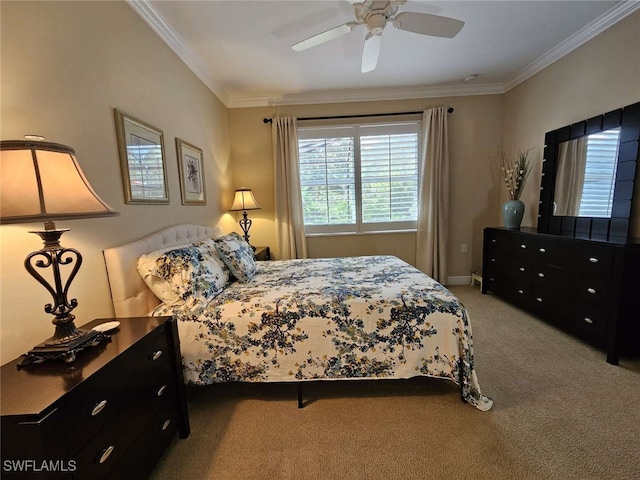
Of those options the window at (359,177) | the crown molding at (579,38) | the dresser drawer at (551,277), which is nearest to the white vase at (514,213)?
the dresser drawer at (551,277)

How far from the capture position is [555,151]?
2895mm

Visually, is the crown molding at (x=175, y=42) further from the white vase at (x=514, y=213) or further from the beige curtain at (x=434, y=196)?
the white vase at (x=514, y=213)

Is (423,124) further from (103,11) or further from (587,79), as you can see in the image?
(103,11)

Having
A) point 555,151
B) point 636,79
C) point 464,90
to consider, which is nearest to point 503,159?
point 555,151

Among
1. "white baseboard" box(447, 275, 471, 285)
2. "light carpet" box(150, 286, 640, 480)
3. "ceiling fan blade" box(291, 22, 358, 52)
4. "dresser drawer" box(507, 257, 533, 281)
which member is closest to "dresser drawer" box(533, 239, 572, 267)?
"dresser drawer" box(507, 257, 533, 281)

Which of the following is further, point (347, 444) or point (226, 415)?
point (226, 415)

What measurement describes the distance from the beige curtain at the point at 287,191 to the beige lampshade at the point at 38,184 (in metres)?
2.82

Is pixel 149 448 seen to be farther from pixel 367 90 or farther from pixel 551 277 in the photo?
pixel 367 90

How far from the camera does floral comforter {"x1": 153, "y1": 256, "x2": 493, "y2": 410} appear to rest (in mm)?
1617


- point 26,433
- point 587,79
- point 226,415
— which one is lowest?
point 226,415

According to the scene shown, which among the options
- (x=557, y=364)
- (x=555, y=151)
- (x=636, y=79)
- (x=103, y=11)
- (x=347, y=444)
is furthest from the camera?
(x=555, y=151)

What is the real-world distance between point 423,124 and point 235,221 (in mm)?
2839

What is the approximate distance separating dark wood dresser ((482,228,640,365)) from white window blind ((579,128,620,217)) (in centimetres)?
47

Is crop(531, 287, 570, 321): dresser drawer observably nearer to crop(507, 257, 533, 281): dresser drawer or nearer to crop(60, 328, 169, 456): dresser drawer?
crop(507, 257, 533, 281): dresser drawer
